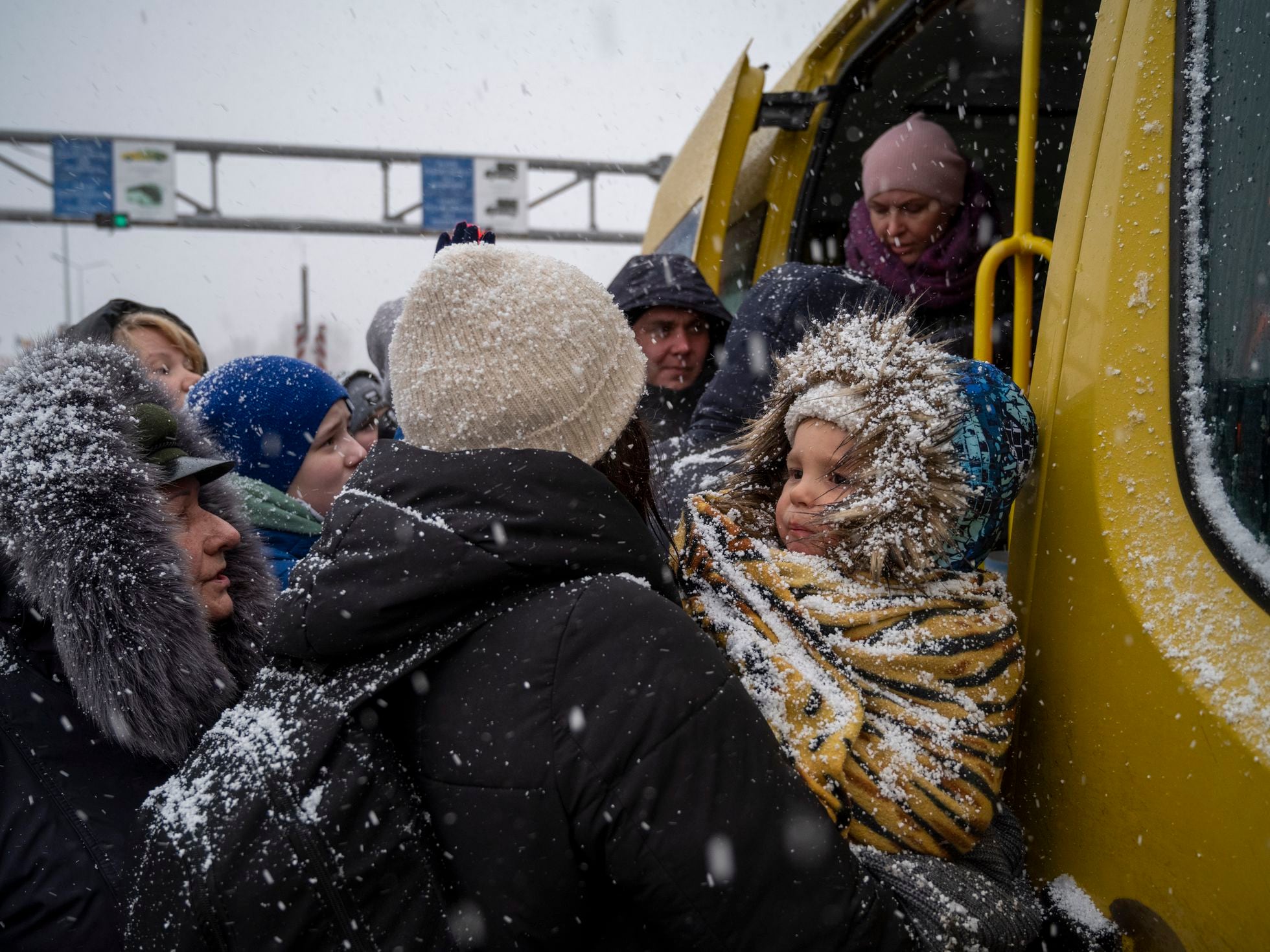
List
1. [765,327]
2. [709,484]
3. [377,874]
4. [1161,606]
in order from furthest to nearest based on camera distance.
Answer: [765,327] < [709,484] < [1161,606] < [377,874]

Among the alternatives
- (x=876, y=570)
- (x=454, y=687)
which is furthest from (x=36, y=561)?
(x=876, y=570)

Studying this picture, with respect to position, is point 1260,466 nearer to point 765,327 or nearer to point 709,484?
point 709,484

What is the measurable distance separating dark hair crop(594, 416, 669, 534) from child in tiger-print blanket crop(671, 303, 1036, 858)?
0.25 meters

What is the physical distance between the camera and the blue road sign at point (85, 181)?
1385 centimetres

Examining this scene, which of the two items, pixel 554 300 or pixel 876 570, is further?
pixel 876 570

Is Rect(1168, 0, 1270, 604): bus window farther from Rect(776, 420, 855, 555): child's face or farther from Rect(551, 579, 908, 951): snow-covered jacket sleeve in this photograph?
Rect(551, 579, 908, 951): snow-covered jacket sleeve

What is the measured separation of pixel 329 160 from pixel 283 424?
11931 mm

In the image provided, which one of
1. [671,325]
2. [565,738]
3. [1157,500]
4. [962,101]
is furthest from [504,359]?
[962,101]

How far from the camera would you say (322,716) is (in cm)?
111

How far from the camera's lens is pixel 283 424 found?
279 cm

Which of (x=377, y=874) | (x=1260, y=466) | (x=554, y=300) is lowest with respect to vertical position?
(x=377, y=874)

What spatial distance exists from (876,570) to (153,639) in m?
1.16

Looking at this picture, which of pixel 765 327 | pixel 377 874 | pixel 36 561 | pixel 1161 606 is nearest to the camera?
pixel 377 874

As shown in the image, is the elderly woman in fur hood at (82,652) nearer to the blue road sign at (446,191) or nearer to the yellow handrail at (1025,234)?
the yellow handrail at (1025,234)
